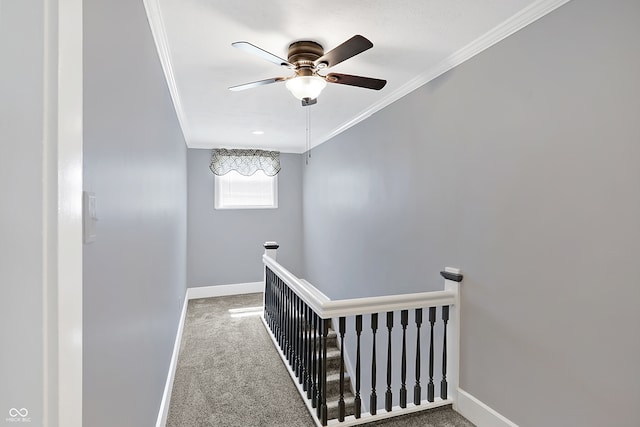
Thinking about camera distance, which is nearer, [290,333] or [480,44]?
[480,44]

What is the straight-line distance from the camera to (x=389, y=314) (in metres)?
2.08

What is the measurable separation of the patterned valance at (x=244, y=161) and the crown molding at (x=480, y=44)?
2671 mm

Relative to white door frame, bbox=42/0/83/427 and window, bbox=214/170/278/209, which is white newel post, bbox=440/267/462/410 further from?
window, bbox=214/170/278/209

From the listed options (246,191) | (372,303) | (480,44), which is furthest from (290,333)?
(246,191)

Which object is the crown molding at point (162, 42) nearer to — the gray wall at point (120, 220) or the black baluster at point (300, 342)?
the gray wall at point (120, 220)

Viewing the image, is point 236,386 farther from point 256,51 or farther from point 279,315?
point 256,51

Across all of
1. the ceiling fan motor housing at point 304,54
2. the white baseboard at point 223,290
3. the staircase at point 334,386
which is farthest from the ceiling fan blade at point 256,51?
the white baseboard at point 223,290

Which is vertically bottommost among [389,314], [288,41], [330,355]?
[330,355]

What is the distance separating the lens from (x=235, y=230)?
538 cm

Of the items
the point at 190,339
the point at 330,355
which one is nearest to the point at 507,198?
the point at 330,355

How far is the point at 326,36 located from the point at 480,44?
0.97 m

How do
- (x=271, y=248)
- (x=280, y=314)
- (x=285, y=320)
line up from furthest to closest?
(x=271, y=248)
(x=280, y=314)
(x=285, y=320)
